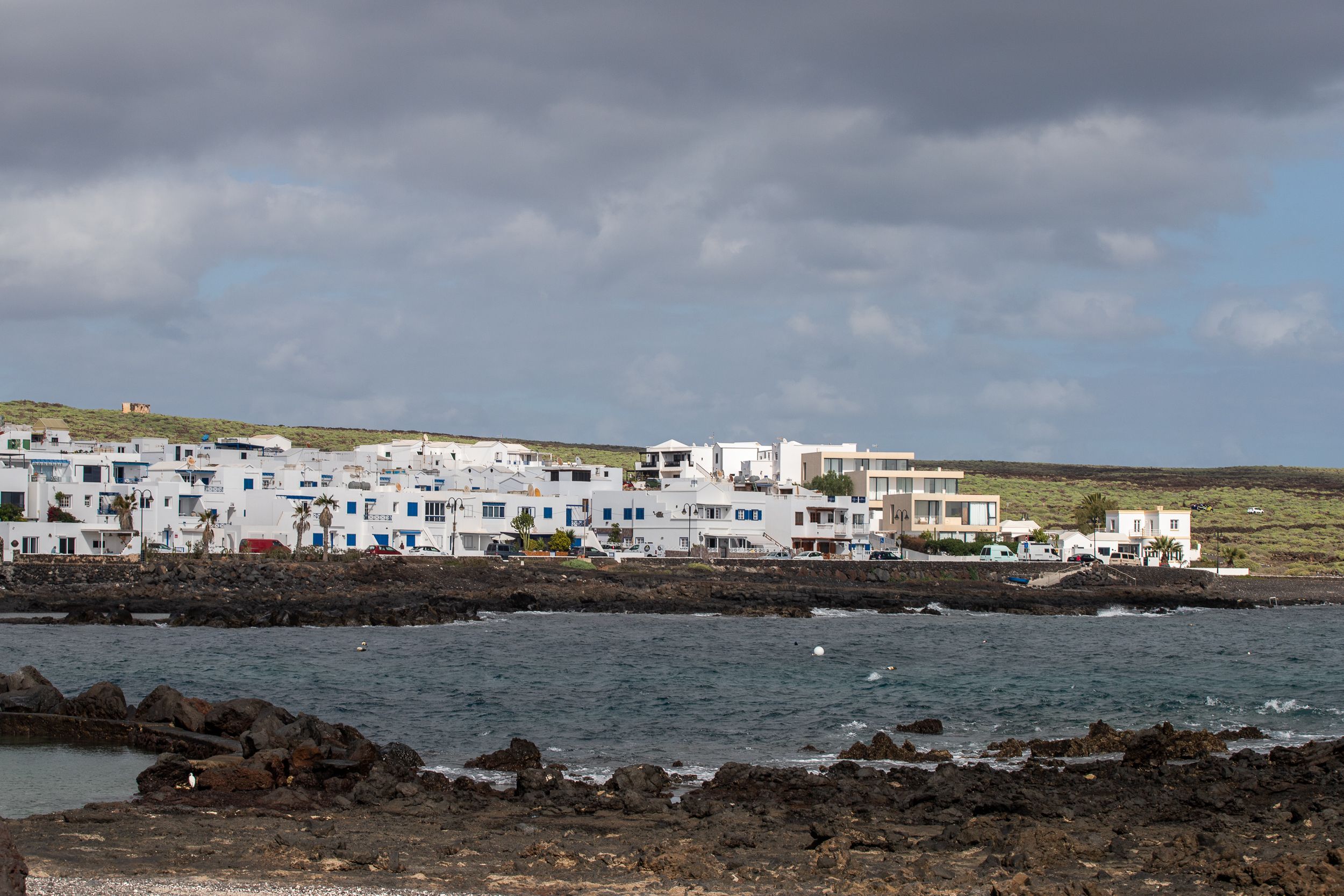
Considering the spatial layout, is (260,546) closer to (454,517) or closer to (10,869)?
(454,517)

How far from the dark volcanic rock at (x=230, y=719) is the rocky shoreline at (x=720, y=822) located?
1.7 inches

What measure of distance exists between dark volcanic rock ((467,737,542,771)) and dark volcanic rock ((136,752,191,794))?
4.53 m

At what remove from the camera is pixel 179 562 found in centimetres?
6831

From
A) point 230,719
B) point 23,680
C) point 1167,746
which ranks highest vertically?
point 23,680

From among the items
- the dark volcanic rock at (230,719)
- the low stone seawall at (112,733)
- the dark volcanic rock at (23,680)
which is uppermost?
the dark volcanic rock at (23,680)

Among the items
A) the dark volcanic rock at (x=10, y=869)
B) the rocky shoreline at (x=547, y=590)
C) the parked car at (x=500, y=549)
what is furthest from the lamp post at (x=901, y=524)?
the dark volcanic rock at (x=10, y=869)

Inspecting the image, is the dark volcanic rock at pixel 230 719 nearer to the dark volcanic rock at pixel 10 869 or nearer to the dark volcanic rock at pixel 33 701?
the dark volcanic rock at pixel 33 701

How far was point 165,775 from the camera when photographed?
19500 millimetres

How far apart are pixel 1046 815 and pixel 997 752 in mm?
6797

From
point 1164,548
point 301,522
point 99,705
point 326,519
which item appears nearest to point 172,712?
point 99,705

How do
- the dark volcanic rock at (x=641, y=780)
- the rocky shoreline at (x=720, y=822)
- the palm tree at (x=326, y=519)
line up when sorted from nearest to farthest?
the rocky shoreline at (x=720, y=822), the dark volcanic rock at (x=641, y=780), the palm tree at (x=326, y=519)

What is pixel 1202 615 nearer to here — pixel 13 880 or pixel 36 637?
pixel 36 637

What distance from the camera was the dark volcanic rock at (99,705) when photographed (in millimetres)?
24516

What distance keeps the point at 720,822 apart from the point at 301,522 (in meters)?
64.0
